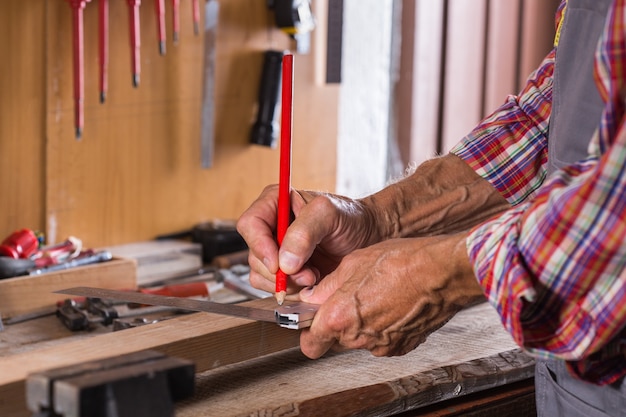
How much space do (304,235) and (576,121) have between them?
0.37m

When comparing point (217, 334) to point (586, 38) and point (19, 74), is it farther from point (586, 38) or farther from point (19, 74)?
point (19, 74)

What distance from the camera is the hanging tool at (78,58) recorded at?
5.44 feet

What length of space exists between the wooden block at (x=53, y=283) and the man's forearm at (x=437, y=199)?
52 cm

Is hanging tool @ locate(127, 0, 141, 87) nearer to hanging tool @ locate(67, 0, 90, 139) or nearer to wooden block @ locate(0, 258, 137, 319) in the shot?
hanging tool @ locate(67, 0, 90, 139)

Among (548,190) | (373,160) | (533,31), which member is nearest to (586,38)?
(548,190)

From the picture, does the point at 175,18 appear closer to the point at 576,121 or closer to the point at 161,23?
the point at 161,23

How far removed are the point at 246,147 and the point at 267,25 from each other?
0.29 meters

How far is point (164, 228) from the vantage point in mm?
1965

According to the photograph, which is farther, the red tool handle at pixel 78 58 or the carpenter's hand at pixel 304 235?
the red tool handle at pixel 78 58

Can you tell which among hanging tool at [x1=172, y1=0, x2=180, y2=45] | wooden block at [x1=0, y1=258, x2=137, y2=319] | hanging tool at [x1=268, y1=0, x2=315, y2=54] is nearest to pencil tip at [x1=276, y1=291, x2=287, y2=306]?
wooden block at [x1=0, y1=258, x2=137, y2=319]

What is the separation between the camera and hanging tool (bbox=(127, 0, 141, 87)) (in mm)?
1734

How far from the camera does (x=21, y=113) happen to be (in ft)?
5.58

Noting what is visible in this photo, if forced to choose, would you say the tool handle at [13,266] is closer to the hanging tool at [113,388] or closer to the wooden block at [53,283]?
the wooden block at [53,283]

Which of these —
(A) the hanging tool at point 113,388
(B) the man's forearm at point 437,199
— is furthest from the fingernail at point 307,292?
(A) the hanging tool at point 113,388
